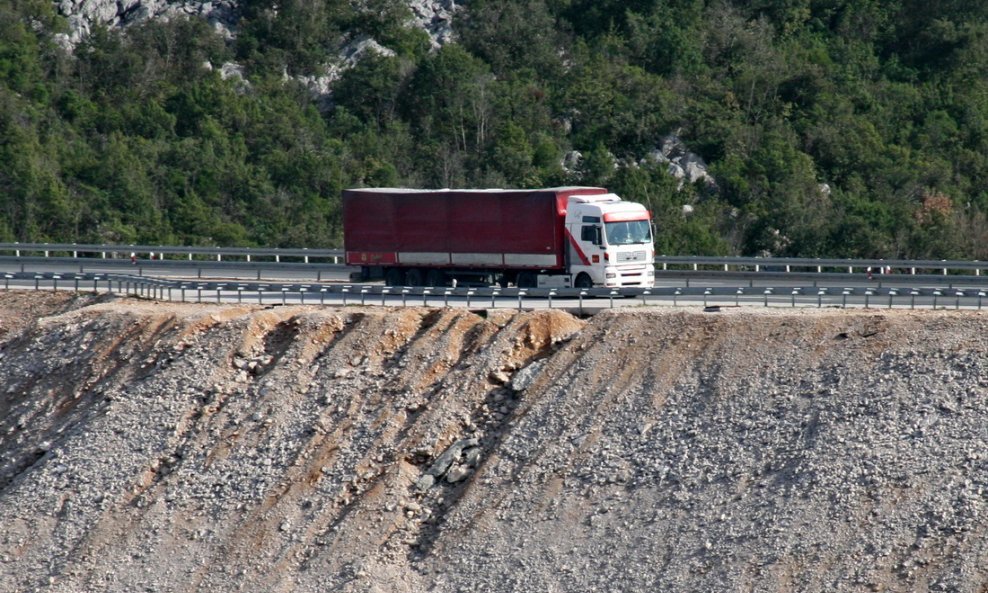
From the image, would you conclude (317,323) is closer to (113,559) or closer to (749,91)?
(113,559)

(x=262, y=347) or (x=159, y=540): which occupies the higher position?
(x=262, y=347)

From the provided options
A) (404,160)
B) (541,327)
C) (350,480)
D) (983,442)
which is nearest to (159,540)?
(350,480)

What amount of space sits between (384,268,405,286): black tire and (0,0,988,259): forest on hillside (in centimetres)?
1355

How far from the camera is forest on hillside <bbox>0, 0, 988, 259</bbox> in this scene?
53.8 meters

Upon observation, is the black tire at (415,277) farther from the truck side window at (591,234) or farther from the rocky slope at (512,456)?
the rocky slope at (512,456)

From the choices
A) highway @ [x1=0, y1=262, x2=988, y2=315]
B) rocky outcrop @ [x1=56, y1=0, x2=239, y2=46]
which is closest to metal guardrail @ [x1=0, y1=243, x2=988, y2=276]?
highway @ [x1=0, y1=262, x2=988, y2=315]

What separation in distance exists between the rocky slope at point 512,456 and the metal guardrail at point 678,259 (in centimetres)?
1039

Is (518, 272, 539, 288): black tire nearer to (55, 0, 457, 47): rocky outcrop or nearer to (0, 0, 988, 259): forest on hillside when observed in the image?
(0, 0, 988, 259): forest on hillside

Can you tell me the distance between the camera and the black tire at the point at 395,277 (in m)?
38.2

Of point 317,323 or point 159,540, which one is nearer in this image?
point 159,540

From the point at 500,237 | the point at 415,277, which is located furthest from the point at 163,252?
the point at 500,237

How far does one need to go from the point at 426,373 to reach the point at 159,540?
5.65 meters

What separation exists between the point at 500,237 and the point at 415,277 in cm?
298

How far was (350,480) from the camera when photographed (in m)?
26.1
